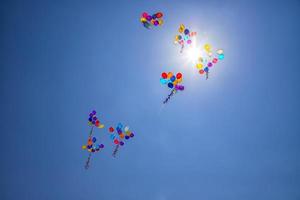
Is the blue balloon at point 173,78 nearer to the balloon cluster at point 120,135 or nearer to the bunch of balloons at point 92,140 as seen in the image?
the balloon cluster at point 120,135

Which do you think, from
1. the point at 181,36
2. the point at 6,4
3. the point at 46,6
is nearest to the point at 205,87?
the point at 181,36

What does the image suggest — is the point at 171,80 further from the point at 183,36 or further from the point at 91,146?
the point at 91,146

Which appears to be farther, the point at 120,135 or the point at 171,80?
the point at 120,135

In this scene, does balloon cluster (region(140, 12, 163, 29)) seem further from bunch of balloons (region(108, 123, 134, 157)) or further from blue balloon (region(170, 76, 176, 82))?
bunch of balloons (region(108, 123, 134, 157))

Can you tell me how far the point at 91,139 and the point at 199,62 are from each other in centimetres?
381

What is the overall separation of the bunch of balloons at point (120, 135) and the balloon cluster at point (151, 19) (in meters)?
2.94

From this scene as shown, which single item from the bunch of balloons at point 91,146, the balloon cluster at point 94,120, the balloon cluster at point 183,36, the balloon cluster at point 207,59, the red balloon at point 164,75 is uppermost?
the balloon cluster at point 183,36

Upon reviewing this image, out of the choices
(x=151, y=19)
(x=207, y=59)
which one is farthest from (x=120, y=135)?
(x=151, y=19)

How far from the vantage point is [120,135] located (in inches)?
294

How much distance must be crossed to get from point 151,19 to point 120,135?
340cm

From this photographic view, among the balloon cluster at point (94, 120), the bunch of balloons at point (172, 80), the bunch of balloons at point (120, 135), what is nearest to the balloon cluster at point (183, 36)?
the bunch of balloons at point (172, 80)

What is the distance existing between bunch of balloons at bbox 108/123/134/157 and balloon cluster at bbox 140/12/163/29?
2.94m

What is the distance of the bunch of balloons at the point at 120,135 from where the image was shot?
739 centimetres

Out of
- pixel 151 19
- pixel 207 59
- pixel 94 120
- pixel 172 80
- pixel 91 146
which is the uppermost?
pixel 151 19
